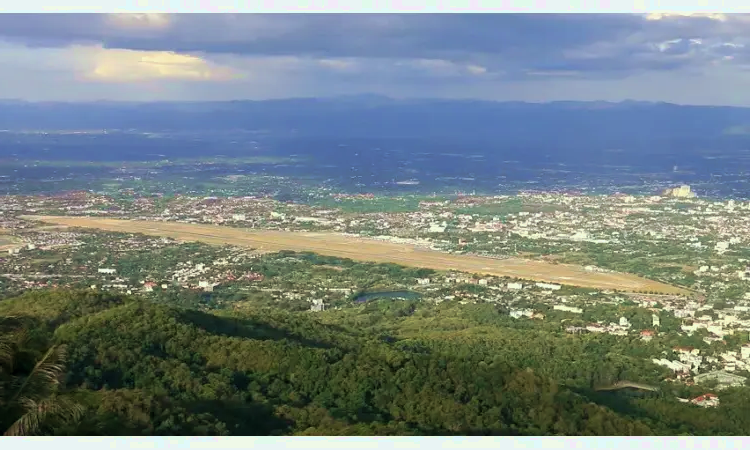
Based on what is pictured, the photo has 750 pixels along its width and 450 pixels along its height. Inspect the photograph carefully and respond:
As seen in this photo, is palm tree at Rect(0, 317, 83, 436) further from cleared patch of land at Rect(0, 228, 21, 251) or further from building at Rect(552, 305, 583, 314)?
cleared patch of land at Rect(0, 228, 21, 251)

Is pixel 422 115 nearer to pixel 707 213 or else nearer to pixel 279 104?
pixel 279 104

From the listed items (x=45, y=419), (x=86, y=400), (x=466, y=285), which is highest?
(x=45, y=419)

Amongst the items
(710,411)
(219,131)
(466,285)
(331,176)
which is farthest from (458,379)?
(219,131)

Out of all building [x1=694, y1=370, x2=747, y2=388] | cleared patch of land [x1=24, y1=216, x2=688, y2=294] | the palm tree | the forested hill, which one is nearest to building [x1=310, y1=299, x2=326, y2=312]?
cleared patch of land [x1=24, y1=216, x2=688, y2=294]

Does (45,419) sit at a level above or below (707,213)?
above

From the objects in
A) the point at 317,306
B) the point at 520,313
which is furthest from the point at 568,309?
the point at 317,306

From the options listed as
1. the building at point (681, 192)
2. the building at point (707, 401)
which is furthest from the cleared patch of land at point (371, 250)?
the building at point (681, 192)
